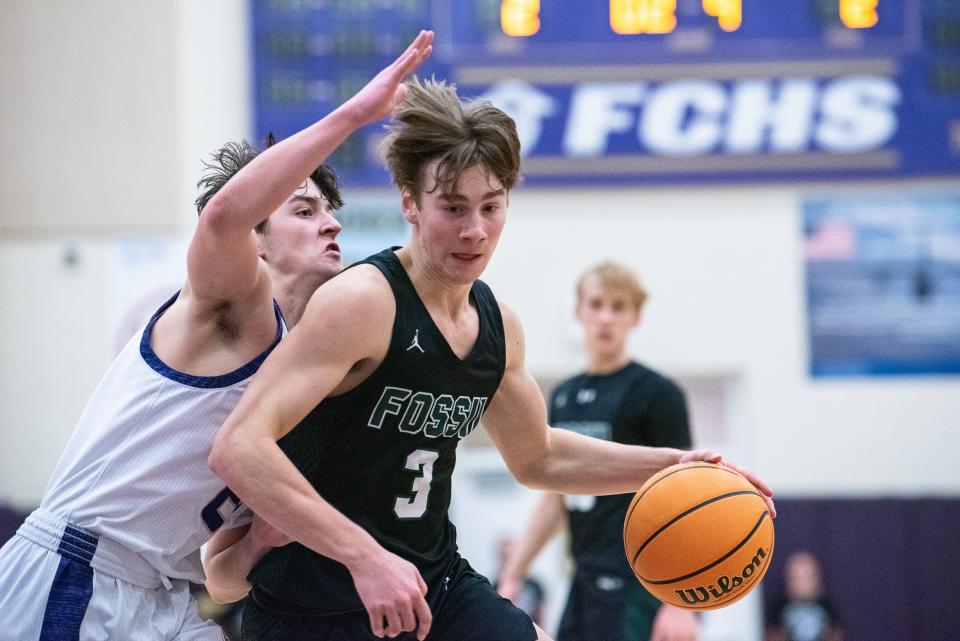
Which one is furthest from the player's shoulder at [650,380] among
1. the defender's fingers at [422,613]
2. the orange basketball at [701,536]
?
the defender's fingers at [422,613]

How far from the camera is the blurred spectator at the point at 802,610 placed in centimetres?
939

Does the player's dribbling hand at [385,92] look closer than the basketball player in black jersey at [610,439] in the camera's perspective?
Yes

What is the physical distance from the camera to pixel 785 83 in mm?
10055

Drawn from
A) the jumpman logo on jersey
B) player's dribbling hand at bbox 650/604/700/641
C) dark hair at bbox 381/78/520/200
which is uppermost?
dark hair at bbox 381/78/520/200

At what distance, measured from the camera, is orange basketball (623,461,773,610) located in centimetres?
322

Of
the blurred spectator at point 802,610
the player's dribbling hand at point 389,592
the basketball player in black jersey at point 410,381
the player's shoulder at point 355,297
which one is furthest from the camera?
the blurred spectator at point 802,610

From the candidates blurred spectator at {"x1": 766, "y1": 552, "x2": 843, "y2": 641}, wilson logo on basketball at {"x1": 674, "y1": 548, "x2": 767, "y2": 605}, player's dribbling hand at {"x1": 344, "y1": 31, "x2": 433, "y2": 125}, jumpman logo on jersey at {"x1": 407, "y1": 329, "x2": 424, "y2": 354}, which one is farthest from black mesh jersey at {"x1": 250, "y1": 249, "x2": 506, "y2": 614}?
blurred spectator at {"x1": 766, "y1": 552, "x2": 843, "y2": 641}

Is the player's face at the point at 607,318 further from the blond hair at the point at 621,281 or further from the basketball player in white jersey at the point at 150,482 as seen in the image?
the basketball player in white jersey at the point at 150,482

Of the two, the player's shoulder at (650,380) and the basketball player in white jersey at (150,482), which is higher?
the basketball player in white jersey at (150,482)

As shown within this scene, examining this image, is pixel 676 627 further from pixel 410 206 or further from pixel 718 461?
pixel 410 206

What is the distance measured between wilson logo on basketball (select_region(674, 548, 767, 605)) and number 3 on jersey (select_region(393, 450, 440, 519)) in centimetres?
78

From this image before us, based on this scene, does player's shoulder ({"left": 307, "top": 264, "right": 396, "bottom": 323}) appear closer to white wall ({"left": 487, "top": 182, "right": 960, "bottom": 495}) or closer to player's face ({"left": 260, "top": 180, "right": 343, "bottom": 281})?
player's face ({"left": 260, "top": 180, "right": 343, "bottom": 281})

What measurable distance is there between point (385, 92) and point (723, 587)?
163 centimetres

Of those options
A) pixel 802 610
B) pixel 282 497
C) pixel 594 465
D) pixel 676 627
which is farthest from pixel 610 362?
pixel 802 610
